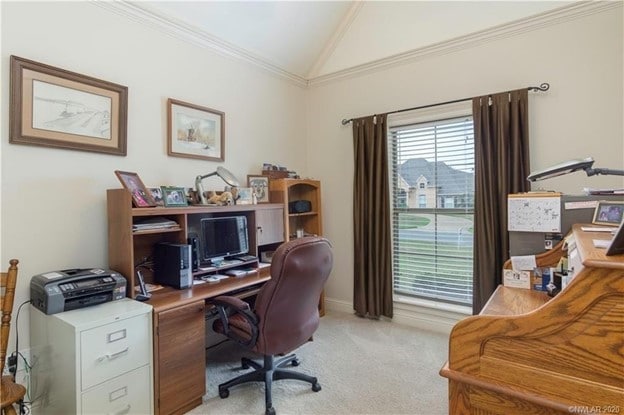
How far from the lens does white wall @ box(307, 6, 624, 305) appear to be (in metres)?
2.48

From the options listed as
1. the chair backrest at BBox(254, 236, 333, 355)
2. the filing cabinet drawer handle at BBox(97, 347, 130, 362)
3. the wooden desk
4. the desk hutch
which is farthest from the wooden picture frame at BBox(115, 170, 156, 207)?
the chair backrest at BBox(254, 236, 333, 355)

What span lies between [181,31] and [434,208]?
9.19 ft

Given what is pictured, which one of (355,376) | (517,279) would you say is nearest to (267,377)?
(355,376)

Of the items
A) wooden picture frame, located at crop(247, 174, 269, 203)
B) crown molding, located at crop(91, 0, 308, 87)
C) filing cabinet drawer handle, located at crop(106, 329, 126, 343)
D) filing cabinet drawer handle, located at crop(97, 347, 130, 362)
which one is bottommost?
filing cabinet drawer handle, located at crop(97, 347, 130, 362)

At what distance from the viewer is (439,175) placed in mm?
3262

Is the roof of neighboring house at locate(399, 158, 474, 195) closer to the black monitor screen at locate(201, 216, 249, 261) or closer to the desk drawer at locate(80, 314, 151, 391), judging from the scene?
the black monitor screen at locate(201, 216, 249, 261)

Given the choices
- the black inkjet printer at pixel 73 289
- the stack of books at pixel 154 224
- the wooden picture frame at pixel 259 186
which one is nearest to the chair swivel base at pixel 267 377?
the black inkjet printer at pixel 73 289

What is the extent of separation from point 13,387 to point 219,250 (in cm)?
143

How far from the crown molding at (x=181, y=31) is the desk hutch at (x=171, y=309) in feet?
4.36

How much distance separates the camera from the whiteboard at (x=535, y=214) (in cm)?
183

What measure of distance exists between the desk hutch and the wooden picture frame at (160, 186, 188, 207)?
0.08 metres

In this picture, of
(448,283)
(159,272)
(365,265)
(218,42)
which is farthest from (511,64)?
(159,272)

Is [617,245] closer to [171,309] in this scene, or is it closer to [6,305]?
[171,309]

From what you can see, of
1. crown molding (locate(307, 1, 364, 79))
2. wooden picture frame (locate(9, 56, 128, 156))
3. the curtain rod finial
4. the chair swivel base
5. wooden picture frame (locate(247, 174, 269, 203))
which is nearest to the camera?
wooden picture frame (locate(9, 56, 128, 156))
